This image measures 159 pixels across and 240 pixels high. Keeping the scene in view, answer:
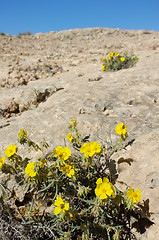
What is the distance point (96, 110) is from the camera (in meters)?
2.96

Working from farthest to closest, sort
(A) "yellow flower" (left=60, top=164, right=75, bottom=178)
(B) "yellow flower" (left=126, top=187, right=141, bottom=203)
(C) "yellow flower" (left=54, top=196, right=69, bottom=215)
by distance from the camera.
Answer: (A) "yellow flower" (left=60, top=164, right=75, bottom=178)
(B) "yellow flower" (left=126, top=187, right=141, bottom=203)
(C) "yellow flower" (left=54, top=196, right=69, bottom=215)

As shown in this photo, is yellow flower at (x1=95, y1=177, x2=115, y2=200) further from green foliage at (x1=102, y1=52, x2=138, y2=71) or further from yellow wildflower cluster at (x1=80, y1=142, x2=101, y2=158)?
green foliage at (x1=102, y1=52, x2=138, y2=71)

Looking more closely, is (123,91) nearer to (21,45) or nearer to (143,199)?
(143,199)

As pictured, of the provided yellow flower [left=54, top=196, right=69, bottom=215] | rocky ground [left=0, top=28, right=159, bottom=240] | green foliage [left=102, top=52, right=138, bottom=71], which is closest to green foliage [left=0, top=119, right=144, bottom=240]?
yellow flower [left=54, top=196, right=69, bottom=215]

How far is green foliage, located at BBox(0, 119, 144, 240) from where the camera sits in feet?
5.23

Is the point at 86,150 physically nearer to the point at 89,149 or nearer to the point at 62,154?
the point at 89,149

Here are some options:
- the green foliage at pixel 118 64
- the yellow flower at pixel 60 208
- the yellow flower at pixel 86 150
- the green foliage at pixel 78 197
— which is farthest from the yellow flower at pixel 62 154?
the green foliage at pixel 118 64

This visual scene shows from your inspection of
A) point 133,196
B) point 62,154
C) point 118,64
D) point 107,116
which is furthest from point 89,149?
point 118,64

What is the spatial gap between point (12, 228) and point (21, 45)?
11.1 m

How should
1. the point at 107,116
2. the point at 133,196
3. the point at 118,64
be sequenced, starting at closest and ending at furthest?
the point at 133,196 → the point at 107,116 → the point at 118,64

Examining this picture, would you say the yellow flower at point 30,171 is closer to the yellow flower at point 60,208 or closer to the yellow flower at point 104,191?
the yellow flower at point 60,208

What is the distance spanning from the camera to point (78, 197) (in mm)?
1737

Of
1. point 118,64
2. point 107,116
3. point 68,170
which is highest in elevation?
point 118,64

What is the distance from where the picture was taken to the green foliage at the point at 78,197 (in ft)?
5.23
